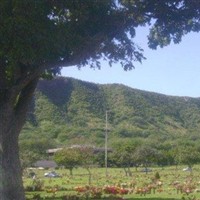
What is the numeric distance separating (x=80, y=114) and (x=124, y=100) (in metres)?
15.6

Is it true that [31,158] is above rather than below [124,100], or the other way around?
below

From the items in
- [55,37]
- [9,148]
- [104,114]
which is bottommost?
[9,148]

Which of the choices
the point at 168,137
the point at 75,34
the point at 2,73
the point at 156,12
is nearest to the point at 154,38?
the point at 156,12

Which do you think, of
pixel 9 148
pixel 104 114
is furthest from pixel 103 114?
pixel 9 148

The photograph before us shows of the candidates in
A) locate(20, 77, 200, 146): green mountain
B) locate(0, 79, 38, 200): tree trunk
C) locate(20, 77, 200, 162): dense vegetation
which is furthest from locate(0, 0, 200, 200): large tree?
locate(20, 77, 200, 146): green mountain

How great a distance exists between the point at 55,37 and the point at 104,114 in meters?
106

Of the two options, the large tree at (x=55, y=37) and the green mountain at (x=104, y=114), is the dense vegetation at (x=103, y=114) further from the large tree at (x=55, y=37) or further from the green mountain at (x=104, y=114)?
the large tree at (x=55, y=37)

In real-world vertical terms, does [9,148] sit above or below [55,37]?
below

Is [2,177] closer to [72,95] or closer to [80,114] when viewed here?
[80,114]

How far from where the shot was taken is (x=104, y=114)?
119812mm

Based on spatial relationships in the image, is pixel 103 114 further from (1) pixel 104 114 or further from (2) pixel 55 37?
(2) pixel 55 37

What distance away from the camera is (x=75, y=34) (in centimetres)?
1497

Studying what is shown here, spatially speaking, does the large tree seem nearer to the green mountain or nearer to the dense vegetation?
the dense vegetation

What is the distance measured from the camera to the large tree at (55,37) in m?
13.7
